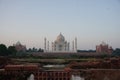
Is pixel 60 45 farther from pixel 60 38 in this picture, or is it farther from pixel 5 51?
pixel 5 51

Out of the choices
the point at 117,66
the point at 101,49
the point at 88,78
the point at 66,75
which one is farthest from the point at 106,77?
the point at 101,49

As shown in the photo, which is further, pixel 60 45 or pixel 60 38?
pixel 60 45

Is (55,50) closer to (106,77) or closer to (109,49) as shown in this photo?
(109,49)

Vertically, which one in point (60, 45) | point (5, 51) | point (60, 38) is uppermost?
point (60, 38)

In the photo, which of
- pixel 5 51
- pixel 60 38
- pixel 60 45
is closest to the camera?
pixel 5 51

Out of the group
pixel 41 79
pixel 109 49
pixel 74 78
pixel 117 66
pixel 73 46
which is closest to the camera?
pixel 41 79

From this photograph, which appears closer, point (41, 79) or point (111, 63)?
point (41, 79)

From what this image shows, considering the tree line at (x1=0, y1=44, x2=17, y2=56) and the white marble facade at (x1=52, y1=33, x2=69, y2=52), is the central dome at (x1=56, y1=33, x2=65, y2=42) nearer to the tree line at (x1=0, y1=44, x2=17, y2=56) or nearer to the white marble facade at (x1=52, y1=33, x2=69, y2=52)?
the white marble facade at (x1=52, y1=33, x2=69, y2=52)

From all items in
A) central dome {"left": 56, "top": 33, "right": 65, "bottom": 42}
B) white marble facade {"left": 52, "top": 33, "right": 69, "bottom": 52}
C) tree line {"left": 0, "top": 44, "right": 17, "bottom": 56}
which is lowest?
tree line {"left": 0, "top": 44, "right": 17, "bottom": 56}

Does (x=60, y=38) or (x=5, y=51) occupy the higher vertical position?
(x=60, y=38)

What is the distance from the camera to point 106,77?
67.5ft

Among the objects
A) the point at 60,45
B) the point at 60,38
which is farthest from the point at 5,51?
the point at 60,45

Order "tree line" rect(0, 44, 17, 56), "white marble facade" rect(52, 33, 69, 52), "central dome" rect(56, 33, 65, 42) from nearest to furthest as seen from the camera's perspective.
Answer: "tree line" rect(0, 44, 17, 56)
"central dome" rect(56, 33, 65, 42)
"white marble facade" rect(52, 33, 69, 52)

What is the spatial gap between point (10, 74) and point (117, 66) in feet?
39.4
